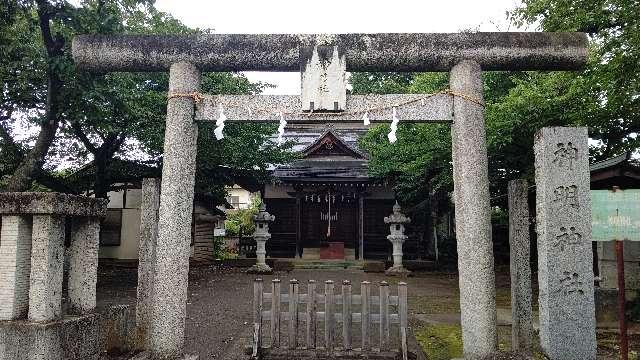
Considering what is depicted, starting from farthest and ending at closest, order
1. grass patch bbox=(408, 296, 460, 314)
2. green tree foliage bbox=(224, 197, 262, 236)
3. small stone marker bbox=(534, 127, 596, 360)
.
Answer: green tree foliage bbox=(224, 197, 262, 236)
grass patch bbox=(408, 296, 460, 314)
small stone marker bbox=(534, 127, 596, 360)

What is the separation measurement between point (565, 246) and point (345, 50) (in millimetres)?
3360


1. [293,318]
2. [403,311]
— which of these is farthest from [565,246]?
[293,318]

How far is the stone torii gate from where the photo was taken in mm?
4730

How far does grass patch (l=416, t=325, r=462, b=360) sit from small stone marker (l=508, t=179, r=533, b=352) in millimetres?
1120

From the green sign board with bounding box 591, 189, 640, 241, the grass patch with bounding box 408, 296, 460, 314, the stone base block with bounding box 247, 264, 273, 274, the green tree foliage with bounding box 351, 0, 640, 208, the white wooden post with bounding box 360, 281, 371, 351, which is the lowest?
the grass patch with bounding box 408, 296, 460, 314

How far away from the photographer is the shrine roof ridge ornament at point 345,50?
496 cm

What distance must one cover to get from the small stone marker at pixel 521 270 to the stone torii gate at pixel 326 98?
32.3 inches

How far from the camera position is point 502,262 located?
19.6m

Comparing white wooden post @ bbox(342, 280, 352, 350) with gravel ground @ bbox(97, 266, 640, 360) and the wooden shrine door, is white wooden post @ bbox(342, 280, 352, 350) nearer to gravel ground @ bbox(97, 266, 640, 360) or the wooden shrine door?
gravel ground @ bbox(97, 266, 640, 360)

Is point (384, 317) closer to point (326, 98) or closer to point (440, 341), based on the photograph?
point (440, 341)

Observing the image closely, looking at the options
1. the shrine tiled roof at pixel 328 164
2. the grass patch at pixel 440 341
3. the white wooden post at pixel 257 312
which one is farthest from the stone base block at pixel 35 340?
the shrine tiled roof at pixel 328 164

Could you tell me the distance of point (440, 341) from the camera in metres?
6.86

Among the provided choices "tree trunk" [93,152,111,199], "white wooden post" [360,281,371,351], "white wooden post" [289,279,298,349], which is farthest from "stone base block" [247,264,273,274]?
"white wooden post" [360,281,371,351]

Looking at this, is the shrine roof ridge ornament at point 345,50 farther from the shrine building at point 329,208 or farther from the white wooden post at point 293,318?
the shrine building at point 329,208
